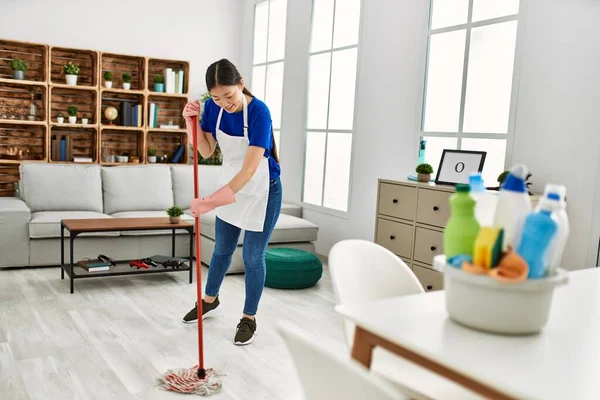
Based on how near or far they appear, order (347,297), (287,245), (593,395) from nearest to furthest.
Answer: (593,395), (347,297), (287,245)

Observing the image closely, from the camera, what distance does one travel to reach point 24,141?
6.11 meters

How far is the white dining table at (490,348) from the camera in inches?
40.5

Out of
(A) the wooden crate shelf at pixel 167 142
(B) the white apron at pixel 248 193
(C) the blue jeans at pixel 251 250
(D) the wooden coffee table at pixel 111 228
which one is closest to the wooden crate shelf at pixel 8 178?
(A) the wooden crate shelf at pixel 167 142

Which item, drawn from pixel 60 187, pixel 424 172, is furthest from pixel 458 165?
A: pixel 60 187

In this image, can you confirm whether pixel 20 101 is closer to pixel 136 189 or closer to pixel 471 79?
pixel 136 189

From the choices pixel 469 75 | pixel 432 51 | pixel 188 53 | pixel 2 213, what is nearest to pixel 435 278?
pixel 469 75

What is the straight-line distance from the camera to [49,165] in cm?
512

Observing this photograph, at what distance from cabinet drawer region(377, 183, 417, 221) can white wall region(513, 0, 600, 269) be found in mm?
708

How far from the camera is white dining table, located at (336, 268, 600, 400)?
1028 mm

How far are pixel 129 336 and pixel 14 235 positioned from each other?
1.84 m

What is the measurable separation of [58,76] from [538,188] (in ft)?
15.9

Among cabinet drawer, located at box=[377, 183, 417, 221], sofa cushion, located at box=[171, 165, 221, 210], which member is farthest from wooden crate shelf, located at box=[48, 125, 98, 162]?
cabinet drawer, located at box=[377, 183, 417, 221]

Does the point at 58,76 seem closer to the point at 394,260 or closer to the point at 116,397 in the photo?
the point at 116,397

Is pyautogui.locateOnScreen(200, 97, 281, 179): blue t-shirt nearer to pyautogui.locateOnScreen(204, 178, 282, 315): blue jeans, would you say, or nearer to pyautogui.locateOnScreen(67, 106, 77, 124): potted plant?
pyautogui.locateOnScreen(204, 178, 282, 315): blue jeans
